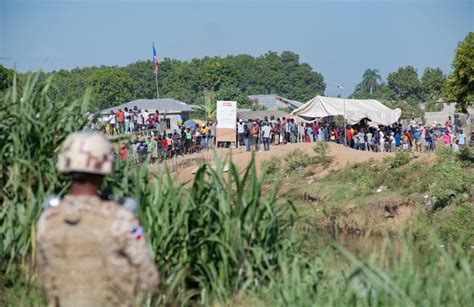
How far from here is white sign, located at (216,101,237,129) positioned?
32031 millimetres

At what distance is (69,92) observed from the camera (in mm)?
7422

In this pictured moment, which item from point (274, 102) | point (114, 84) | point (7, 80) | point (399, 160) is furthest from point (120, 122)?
point (274, 102)

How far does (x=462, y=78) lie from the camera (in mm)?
28594

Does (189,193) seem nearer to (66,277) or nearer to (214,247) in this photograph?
(214,247)

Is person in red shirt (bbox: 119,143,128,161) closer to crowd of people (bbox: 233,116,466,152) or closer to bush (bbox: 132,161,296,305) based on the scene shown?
bush (bbox: 132,161,296,305)

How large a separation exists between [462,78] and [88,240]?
25757mm

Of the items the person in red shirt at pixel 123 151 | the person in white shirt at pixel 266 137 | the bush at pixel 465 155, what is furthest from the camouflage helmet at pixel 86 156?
the person in white shirt at pixel 266 137

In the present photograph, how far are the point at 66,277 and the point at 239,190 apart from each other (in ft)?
7.28

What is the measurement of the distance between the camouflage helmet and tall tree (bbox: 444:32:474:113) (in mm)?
25030

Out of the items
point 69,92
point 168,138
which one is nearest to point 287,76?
point 168,138

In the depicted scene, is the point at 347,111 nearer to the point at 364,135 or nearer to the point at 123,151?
the point at 364,135

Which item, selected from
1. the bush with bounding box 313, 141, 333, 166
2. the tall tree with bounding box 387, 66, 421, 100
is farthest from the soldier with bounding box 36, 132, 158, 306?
the tall tree with bounding box 387, 66, 421, 100

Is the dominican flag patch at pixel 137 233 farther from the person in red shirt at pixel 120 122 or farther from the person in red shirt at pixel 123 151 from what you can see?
the person in red shirt at pixel 120 122

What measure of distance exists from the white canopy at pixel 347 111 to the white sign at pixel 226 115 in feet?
16.6
